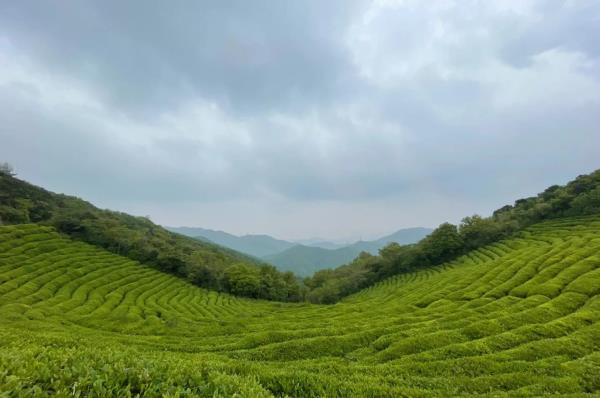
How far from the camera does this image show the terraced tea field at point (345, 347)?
5.26 metres

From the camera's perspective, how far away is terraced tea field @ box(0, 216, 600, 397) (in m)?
5.26

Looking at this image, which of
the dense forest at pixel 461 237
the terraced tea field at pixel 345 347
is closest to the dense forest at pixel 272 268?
the dense forest at pixel 461 237

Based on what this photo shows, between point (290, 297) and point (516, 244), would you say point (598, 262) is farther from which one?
point (290, 297)

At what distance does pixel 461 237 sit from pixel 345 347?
82.4m

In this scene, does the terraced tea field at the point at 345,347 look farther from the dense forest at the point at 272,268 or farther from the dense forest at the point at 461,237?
the dense forest at the point at 461,237

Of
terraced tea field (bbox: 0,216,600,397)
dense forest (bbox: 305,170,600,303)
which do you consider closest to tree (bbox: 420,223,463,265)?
dense forest (bbox: 305,170,600,303)

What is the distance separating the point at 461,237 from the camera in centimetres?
8562

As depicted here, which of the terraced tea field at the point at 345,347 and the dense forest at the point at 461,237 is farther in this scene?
the dense forest at the point at 461,237

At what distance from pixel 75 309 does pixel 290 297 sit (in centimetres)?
6555

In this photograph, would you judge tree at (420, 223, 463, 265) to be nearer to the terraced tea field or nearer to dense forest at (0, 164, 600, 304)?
dense forest at (0, 164, 600, 304)

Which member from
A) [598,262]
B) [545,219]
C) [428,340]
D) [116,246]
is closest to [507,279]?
[598,262]

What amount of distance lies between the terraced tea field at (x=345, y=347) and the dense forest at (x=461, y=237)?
149 ft

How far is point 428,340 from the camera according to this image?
15.0 m

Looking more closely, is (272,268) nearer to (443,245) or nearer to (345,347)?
(443,245)
